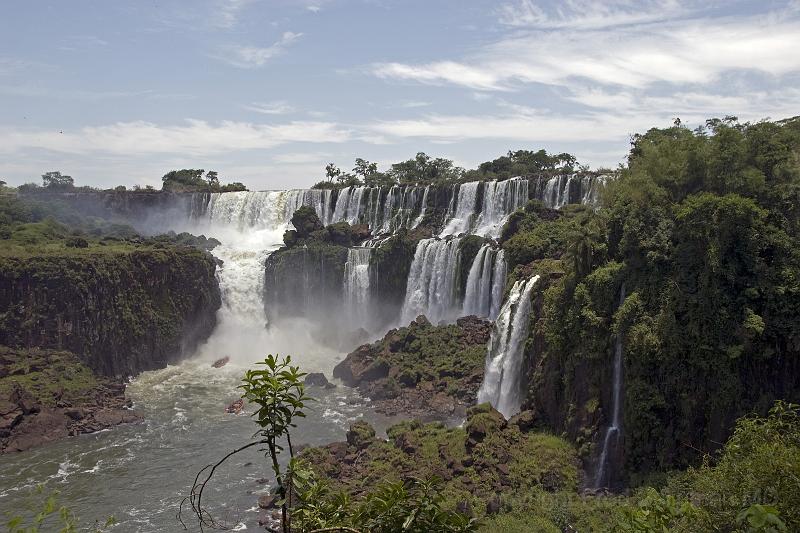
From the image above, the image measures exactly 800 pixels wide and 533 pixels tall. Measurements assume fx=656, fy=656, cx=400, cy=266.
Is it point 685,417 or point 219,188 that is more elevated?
point 219,188

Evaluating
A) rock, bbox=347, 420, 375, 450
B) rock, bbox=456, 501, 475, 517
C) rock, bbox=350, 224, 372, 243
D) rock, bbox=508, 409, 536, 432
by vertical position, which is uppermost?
rock, bbox=350, 224, 372, 243

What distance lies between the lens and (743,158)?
Answer: 77.9 feet

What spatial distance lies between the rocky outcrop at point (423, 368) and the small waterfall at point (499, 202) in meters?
12.4

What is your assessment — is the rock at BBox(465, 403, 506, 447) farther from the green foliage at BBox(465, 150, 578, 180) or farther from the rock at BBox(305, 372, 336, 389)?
the green foliage at BBox(465, 150, 578, 180)

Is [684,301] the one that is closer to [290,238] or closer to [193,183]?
[290,238]

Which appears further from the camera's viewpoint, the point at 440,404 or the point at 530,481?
the point at 440,404

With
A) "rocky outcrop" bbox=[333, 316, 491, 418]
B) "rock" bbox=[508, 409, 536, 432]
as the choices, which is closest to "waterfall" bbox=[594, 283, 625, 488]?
"rock" bbox=[508, 409, 536, 432]

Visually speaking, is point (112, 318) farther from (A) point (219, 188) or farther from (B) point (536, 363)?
(A) point (219, 188)

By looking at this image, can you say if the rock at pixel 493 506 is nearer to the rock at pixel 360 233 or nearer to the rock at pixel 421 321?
the rock at pixel 421 321

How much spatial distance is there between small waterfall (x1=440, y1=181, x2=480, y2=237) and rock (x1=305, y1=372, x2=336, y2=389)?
1782 cm

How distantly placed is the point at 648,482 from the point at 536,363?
835 cm

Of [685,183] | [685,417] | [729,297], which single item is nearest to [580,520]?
[685,417]

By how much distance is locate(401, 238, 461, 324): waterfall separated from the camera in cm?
4425

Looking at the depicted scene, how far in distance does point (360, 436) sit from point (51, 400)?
17613 millimetres
